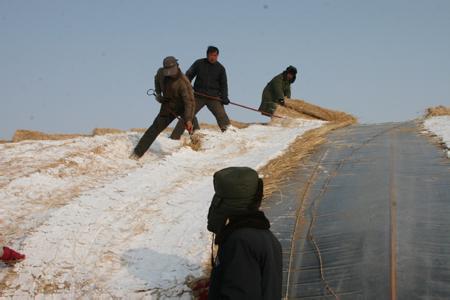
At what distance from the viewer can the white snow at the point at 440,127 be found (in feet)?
21.5

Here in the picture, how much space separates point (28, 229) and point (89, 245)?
76 centimetres

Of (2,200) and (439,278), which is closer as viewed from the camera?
(439,278)

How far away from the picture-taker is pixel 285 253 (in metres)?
3.93

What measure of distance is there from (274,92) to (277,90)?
4.2 inches

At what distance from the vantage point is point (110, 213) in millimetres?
5082

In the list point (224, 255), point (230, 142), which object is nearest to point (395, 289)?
point (224, 255)

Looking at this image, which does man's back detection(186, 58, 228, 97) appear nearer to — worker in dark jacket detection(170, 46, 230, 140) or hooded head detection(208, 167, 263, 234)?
worker in dark jacket detection(170, 46, 230, 140)

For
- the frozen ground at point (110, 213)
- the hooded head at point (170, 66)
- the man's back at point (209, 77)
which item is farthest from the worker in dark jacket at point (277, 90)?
the hooded head at point (170, 66)

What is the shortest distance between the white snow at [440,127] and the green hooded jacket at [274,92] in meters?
3.30

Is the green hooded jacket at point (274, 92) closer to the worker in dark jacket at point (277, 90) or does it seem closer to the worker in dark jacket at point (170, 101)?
the worker in dark jacket at point (277, 90)

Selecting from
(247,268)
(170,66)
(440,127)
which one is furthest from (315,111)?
(247,268)

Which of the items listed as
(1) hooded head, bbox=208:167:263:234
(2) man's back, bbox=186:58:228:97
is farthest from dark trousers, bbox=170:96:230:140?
(1) hooded head, bbox=208:167:263:234

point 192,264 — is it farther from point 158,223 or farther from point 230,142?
point 230,142

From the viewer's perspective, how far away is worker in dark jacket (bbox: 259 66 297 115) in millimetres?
11164
